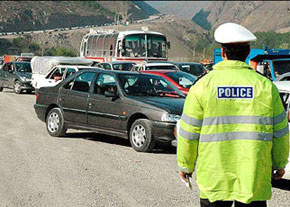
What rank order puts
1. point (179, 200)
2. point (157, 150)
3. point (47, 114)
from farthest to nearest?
point (47, 114), point (157, 150), point (179, 200)

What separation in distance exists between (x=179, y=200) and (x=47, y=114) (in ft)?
21.9

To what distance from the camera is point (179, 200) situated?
295 inches

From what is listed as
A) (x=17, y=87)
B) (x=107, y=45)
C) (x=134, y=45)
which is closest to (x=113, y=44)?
(x=107, y=45)

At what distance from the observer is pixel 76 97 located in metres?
13.0

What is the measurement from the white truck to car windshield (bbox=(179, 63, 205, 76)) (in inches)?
142

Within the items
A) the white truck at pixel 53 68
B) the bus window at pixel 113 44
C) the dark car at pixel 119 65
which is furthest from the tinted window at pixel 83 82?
the bus window at pixel 113 44

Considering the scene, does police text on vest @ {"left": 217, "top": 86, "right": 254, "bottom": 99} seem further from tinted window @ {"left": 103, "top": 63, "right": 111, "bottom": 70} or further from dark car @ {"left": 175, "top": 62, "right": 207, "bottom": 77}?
tinted window @ {"left": 103, "top": 63, "right": 111, "bottom": 70}

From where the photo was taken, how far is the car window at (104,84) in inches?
491

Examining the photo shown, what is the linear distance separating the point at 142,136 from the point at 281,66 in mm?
8807

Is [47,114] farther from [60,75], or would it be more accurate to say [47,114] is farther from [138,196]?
[60,75]

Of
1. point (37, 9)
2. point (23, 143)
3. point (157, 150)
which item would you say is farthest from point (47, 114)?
point (37, 9)

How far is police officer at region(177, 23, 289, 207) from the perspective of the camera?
3816 millimetres

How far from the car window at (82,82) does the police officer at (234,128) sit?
29.5 feet

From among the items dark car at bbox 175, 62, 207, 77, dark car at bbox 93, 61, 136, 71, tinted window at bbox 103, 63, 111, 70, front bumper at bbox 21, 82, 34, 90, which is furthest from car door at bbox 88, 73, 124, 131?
front bumper at bbox 21, 82, 34, 90
